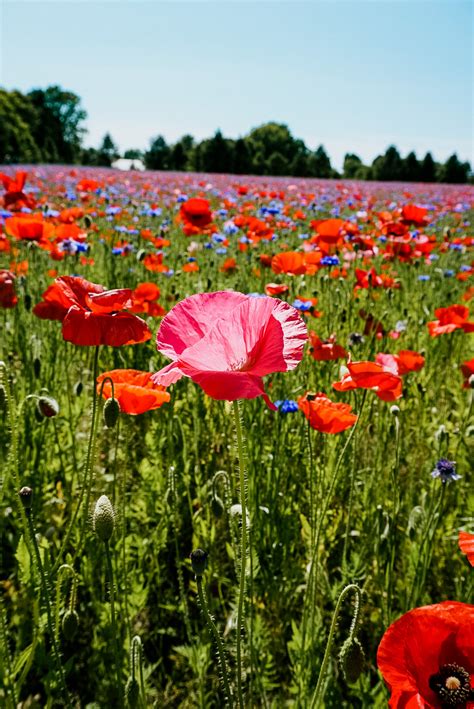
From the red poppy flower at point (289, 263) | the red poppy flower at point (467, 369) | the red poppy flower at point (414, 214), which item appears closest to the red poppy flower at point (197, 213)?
the red poppy flower at point (289, 263)

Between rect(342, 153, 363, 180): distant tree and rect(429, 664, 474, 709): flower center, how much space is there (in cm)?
3728

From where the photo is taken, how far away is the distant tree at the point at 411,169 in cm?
3419

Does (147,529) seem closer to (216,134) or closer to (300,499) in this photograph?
(300,499)

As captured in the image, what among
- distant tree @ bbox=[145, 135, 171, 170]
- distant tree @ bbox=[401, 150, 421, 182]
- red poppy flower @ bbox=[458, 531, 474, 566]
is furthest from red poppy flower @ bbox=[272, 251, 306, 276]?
distant tree @ bbox=[401, 150, 421, 182]

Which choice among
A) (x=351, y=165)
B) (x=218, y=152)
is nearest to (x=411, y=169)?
(x=351, y=165)

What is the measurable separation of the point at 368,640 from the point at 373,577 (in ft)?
0.67

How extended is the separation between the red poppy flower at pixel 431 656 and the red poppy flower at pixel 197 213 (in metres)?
2.91

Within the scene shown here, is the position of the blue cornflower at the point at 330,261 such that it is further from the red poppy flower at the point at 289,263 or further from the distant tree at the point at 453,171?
the distant tree at the point at 453,171

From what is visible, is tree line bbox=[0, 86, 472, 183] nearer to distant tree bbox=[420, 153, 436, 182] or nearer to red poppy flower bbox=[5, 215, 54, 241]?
distant tree bbox=[420, 153, 436, 182]

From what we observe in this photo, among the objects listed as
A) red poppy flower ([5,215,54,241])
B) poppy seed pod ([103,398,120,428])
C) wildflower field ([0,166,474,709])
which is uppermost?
red poppy flower ([5,215,54,241])

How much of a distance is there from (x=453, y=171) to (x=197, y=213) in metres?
35.1

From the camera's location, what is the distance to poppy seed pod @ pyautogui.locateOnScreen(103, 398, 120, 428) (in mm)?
1139

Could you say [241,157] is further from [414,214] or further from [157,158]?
[414,214]

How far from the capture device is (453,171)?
33719 millimetres
